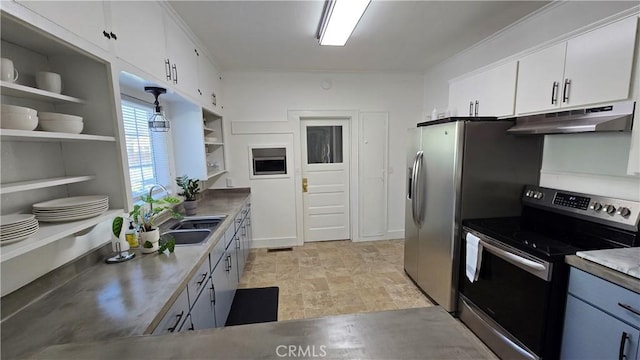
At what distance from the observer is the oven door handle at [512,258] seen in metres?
1.59

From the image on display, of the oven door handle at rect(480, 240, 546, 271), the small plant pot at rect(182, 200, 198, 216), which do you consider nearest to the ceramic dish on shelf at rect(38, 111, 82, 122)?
the small plant pot at rect(182, 200, 198, 216)

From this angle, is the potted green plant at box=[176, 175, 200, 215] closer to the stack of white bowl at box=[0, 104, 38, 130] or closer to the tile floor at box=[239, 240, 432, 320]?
the tile floor at box=[239, 240, 432, 320]

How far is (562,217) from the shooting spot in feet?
6.49

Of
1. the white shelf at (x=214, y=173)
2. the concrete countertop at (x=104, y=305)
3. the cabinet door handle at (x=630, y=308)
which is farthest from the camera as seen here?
the white shelf at (x=214, y=173)

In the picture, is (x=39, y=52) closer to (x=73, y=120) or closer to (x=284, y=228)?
(x=73, y=120)

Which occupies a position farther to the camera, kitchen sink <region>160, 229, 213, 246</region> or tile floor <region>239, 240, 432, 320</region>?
tile floor <region>239, 240, 432, 320</region>

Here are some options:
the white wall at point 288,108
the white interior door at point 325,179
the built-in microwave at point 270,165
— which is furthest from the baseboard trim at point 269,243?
the built-in microwave at point 270,165

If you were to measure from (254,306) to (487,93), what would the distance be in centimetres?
296

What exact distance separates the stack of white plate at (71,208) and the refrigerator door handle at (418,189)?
247 centimetres

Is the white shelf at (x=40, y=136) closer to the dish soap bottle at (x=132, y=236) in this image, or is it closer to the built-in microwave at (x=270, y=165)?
the dish soap bottle at (x=132, y=236)

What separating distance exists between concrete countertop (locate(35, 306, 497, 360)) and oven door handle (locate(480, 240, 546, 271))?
4.22 feet

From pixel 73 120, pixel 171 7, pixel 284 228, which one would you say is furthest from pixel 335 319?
pixel 284 228

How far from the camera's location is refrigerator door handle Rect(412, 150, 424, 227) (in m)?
2.64

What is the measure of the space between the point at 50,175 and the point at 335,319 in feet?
4.90
